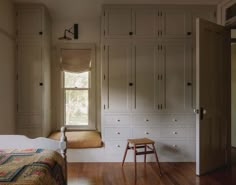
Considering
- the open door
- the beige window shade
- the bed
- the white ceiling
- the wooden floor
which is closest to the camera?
the bed

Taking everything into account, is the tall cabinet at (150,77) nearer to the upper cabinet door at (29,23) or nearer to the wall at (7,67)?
the upper cabinet door at (29,23)

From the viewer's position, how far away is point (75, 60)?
184 inches

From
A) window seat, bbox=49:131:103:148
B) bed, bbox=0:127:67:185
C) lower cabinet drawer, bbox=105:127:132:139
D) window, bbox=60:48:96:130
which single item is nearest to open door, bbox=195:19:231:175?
lower cabinet drawer, bbox=105:127:132:139

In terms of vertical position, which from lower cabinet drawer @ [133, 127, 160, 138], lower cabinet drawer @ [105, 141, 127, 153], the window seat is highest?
lower cabinet drawer @ [133, 127, 160, 138]

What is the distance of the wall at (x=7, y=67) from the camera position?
3.42 metres

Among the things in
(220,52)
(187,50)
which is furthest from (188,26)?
(220,52)

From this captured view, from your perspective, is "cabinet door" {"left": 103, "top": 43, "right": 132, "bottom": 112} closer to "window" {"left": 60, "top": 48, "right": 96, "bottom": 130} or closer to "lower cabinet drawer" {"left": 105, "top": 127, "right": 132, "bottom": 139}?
"lower cabinet drawer" {"left": 105, "top": 127, "right": 132, "bottom": 139}

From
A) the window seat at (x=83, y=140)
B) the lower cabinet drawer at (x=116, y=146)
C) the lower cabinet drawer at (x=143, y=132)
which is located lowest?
the lower cabinet drawer at (x=116, y=146)

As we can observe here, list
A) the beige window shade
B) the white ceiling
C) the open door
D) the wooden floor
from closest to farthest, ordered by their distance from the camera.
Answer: the wooden floor < the open door < the white ceiling < the beige window shade

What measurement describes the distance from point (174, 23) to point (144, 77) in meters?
1.04

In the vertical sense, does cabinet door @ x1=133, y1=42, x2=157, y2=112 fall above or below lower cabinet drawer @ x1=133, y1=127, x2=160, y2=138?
above

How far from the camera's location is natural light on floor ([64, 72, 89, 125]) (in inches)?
186

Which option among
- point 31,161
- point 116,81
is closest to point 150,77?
point 116,81

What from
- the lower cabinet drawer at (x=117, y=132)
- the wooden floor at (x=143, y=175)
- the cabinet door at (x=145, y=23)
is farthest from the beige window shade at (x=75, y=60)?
the wooden floor at (x=143, y=175)
